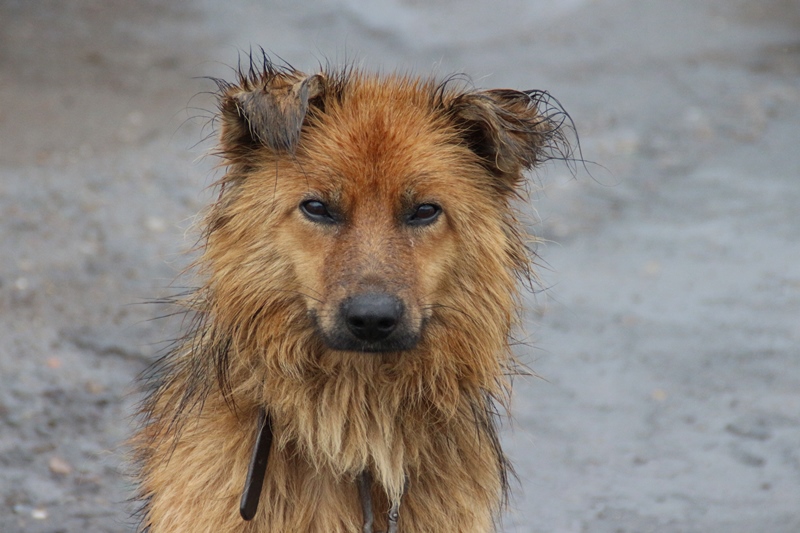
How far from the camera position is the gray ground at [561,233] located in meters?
4.73

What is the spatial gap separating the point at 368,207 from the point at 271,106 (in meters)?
0.43

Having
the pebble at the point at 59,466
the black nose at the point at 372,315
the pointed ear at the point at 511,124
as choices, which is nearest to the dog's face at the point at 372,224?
the black nose at the point at 372,315

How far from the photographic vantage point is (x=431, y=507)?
316cm

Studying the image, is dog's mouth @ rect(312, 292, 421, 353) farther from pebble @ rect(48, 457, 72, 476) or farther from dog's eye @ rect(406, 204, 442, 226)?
pebble @ rect(48, 457, 72, 476)

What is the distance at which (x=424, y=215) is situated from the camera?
10.4 feet

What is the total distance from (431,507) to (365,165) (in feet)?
3.62

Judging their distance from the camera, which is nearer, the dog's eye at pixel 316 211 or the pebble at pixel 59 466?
the dog's eye at pixel 316 211

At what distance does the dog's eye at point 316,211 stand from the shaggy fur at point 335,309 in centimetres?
1

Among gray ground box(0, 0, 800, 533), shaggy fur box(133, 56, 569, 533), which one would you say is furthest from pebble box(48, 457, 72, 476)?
shaggy fur box(133, 56, 569, 533)

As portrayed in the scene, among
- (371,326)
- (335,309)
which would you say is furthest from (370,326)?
(335,309)

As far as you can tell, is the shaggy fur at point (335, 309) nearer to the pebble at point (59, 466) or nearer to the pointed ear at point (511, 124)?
the pointed ear at point (511, 124)

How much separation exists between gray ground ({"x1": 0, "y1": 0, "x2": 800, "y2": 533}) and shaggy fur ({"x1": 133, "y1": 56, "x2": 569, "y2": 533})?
0.44 meters

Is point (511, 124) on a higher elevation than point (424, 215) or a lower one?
higher

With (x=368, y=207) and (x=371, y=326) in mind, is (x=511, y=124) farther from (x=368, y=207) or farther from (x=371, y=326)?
(x=371, y=326)
